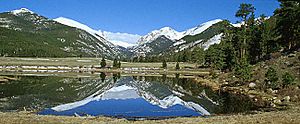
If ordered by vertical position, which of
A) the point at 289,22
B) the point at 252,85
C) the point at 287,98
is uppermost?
the point at 289,22

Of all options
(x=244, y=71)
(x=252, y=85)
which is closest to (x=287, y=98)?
(x=252, y=85)

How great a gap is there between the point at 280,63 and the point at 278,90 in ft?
59.8

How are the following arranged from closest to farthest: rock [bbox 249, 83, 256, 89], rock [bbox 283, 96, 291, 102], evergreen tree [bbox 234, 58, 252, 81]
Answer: rock [bbox 283, 96, 291, 102], rock [bbox 249, 83, 256, 89], evergreen tree [bbox 234, 58, 252, 81]

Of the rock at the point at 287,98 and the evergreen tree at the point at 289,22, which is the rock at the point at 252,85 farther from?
the evergreen tree at the point at 289,22

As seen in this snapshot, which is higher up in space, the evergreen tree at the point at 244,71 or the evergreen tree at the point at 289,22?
the evergreen tree at the point at 289,22

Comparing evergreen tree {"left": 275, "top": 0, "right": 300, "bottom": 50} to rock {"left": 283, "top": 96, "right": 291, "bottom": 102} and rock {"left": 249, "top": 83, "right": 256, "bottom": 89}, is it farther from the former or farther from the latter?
rock {"left": 283, "top": 96, "right": 291, "bottom": 102}

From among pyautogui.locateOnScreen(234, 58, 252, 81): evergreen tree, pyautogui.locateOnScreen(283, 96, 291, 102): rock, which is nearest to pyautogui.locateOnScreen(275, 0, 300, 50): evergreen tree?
pyautogui.locateOnScreen(234, 58, 252, 81): evergreen tree

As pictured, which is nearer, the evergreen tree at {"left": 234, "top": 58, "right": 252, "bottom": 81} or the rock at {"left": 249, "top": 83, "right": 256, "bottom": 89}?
the rock at {"left": 249, "top": 83, "right": 256, "bottom": 89}

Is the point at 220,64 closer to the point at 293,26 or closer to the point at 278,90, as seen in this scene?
the point at 293,26

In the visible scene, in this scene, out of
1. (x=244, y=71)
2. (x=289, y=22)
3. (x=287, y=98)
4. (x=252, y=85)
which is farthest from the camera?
(x=289, y=22)

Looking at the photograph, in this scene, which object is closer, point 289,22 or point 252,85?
point 252,85

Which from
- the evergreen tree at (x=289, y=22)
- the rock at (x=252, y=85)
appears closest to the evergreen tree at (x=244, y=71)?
the rock at (x=252, y=85)

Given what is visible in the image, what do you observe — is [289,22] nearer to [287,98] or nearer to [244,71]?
[244,71]

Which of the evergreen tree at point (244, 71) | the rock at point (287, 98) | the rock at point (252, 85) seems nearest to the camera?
the rock at point (287, 98)
